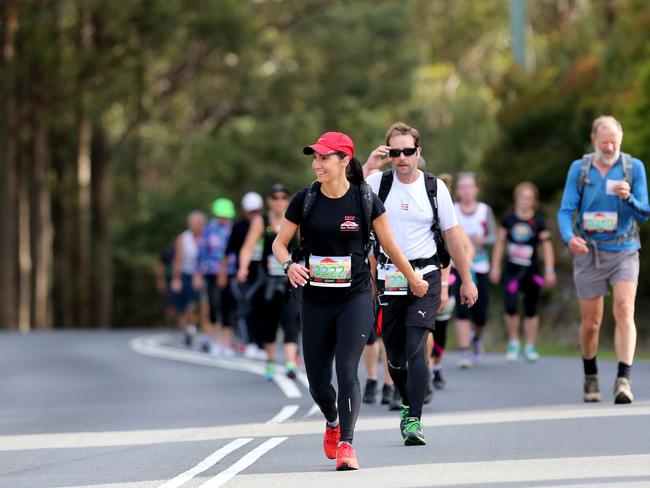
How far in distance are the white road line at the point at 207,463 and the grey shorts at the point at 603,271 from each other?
109 inches

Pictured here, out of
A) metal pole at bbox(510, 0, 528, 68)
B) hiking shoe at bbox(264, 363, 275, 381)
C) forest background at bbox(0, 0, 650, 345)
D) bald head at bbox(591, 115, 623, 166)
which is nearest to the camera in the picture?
bald head at bbox(591, 115, 623, 166)

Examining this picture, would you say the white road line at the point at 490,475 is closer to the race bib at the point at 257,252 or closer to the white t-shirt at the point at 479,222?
the white t-shirt at the point at 479,222

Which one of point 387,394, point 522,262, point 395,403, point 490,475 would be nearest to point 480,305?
point 522,262

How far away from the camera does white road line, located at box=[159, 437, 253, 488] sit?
9086 mm

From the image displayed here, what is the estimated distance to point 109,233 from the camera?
4994 cm

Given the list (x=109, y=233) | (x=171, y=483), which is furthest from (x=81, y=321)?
(x=171, y=483)

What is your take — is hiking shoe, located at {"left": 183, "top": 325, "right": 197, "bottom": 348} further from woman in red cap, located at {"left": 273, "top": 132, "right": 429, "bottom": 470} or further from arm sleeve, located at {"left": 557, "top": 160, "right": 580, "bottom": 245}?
woman in red cap, located at {"left": 273, "top": 132, "right": 429, "bottom": 470}

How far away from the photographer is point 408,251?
10609 millimetres

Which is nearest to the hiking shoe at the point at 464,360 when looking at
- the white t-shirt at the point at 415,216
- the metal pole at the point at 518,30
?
the white t-shirt at the point at 415,216

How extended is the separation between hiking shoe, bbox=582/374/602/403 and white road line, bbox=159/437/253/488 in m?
2.78

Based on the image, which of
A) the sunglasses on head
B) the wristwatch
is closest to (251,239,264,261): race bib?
the sunglasses on head

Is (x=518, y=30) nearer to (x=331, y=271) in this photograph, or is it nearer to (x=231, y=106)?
(x=231, y=106)

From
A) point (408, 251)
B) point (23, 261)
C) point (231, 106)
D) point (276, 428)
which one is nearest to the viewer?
point (408, 251)

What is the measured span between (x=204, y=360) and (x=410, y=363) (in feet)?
37.1
